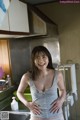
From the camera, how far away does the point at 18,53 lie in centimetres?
250

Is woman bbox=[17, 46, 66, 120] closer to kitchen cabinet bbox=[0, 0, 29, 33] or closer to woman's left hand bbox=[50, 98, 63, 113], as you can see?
woman's left hand bbox=[50, 98, 63, 113]

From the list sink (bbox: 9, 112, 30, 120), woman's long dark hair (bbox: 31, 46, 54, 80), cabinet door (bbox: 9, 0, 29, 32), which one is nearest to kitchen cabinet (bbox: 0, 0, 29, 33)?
cabinet door (bbox: 9, 0, 29, 32)

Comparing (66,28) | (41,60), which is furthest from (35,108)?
(66,28)

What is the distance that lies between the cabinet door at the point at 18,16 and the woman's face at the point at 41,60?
15.9 inches

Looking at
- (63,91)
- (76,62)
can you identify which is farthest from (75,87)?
(63,91)

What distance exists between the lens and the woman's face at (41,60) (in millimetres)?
1376

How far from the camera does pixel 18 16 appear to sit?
5.80 feet

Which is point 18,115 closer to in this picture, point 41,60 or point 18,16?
point 41,60

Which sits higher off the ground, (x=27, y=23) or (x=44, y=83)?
(x=27, y=23)

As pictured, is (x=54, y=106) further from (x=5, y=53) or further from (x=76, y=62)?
(x=76, y=62)

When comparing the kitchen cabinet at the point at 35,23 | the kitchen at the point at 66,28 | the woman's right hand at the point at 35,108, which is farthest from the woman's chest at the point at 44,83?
the kitchen at the point at 66,28

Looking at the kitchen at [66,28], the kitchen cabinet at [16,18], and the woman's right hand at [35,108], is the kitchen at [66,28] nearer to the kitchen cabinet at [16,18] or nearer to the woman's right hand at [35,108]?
the kitchen cabinet at [16,18]

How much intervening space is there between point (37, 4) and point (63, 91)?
1454mm

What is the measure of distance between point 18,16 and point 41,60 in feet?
1.96
